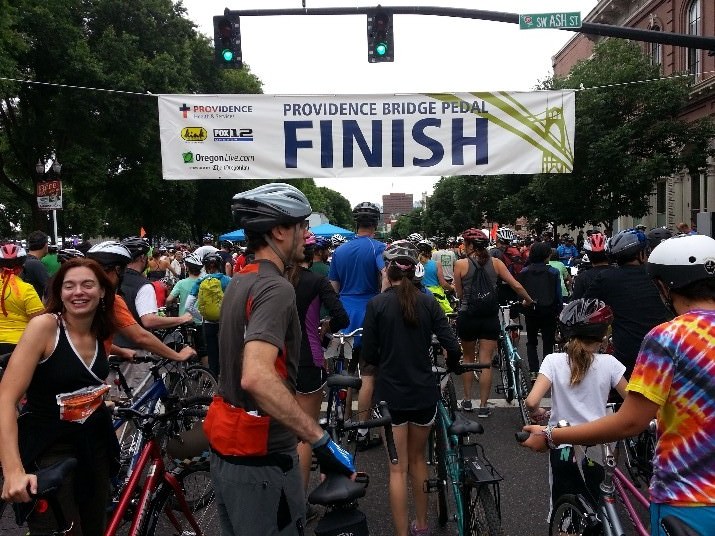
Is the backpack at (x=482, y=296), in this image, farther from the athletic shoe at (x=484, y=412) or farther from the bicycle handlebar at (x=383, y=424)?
the bicycle handlebar at (x=383, y=424)

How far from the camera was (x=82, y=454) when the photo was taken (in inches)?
124

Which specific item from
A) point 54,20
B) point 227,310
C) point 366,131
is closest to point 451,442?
point 227,310

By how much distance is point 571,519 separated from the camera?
3477 millimetres

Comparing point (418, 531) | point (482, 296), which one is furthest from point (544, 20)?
point (418, 531)

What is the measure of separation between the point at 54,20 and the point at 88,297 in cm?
2573

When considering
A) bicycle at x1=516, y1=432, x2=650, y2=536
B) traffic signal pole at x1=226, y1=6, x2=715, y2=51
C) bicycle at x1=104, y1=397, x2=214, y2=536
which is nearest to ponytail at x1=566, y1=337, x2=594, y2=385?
bicycle at x1=516, y1=432, x2=650, y2=536

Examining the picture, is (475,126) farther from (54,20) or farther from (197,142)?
(54,20)

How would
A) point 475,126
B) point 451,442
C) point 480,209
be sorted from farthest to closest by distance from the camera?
point 480,209 < point 475,126 < point 451,442

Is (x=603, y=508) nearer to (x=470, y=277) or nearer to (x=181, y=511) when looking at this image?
(x=181, y=511)

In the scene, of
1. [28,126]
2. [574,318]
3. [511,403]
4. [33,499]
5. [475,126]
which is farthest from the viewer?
[28,126]

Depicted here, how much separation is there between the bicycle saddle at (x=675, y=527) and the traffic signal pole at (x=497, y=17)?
27.2ft

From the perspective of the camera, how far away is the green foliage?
24.5m

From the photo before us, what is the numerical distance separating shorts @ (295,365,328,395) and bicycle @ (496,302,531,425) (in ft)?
8.46

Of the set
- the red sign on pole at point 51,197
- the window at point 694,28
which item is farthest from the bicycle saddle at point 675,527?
the window at point 694,28
